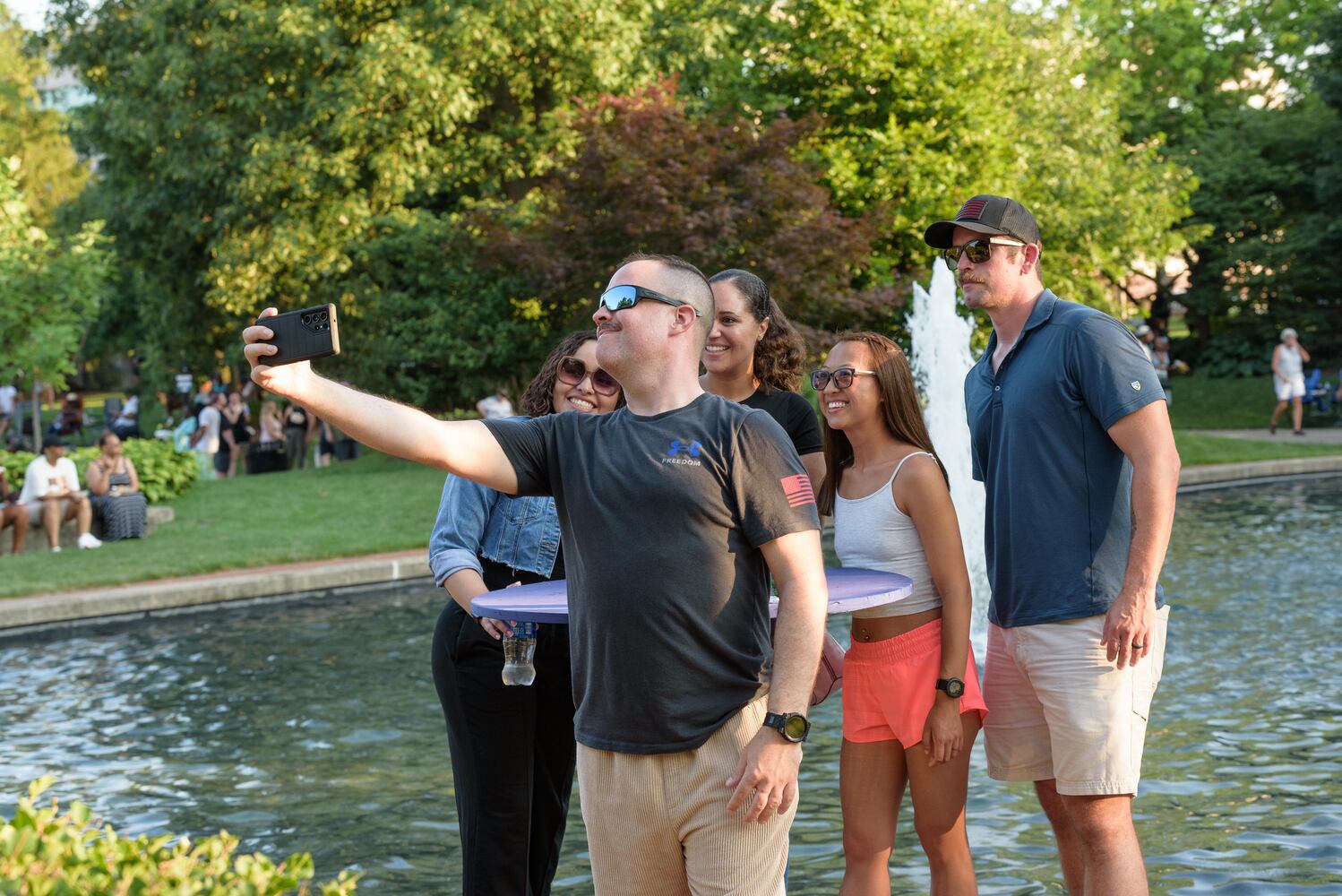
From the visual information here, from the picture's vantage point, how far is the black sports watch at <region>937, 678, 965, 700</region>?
416 centimetres

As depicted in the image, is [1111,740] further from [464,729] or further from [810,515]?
[464,729]

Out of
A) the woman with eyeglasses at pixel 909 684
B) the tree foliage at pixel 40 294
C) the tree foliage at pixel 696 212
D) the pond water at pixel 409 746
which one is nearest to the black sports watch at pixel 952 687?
the woman with eyeglasses at pixel 909 684

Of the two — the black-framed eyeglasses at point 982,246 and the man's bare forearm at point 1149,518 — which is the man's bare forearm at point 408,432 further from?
the man's bare forearm at point 1149,518

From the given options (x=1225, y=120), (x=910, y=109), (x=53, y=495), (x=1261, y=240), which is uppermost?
(x=1225, y=120)

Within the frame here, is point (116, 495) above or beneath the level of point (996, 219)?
beneath

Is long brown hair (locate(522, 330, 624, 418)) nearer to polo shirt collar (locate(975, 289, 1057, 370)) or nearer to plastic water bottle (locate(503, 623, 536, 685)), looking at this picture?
plastic water bottle (locate(503, 623, 536, 685))

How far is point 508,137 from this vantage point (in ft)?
96.3

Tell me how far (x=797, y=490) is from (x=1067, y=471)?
44.5 inches

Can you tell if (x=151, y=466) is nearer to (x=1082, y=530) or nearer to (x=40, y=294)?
(x=40, y=294)

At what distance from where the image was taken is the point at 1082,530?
4.13 m

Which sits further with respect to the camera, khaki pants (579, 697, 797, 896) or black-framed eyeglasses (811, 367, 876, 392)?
black-framed eyeglasses (811, 367, 876, 392)

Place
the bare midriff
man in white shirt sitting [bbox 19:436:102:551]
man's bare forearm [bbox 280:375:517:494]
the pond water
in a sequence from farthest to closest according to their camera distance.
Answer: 1. man in white shirt sitting [bbox 19:436:102:551]
2. the pond water
3. the bare midriff
4. man's bare forearm [bbox 280:375:517:494]

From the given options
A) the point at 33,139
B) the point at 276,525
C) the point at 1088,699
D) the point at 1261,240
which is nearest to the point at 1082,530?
the point at 1088,699

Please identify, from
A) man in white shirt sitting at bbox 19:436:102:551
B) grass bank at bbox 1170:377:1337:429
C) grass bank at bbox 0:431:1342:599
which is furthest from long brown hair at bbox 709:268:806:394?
grass bank at bbox 1170:377:1337:429
